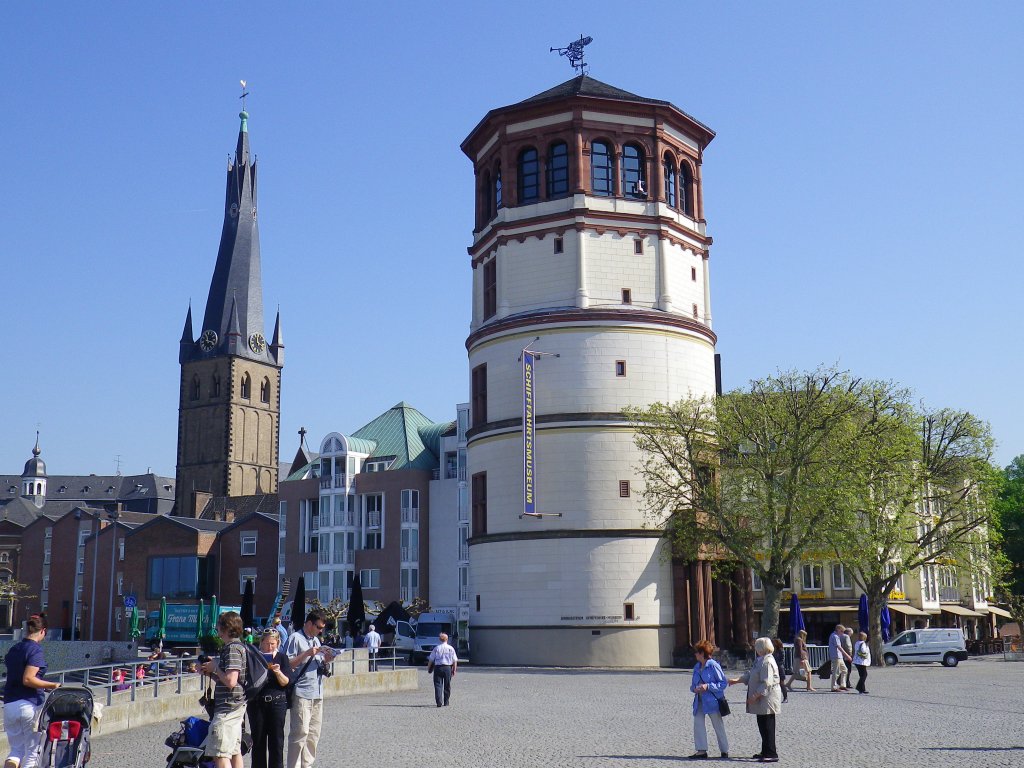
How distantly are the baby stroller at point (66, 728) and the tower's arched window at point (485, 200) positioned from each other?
3906 cm

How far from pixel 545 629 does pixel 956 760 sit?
1133 inches

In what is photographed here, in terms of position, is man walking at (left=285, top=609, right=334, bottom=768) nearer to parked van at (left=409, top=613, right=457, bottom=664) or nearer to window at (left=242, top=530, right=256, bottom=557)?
parked van at (left=409, top=613, right=457, bottom=664)

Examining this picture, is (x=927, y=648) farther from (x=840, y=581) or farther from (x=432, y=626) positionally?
(x=432, y=626)

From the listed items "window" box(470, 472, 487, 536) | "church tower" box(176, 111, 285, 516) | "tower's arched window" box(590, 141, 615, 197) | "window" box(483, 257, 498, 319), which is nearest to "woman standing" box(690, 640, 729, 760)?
"window" box(470, 472, 487, 536)

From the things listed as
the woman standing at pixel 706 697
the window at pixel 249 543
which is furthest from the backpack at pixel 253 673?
the window at pixel 249 543

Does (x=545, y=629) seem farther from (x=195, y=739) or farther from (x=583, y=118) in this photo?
(x=195, y=739)

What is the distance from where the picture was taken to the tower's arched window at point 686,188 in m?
49.8

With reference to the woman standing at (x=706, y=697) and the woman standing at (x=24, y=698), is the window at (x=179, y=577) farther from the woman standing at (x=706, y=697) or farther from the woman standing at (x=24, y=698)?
the woman standing at (x=24, y=698)

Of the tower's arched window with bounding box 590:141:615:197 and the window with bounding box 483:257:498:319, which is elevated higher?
the tower's arched window with bounding box 590:141:615:197

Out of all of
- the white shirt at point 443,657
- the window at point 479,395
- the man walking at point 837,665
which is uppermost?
the window at point 479,395

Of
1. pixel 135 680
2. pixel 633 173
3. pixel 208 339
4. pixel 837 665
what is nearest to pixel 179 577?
pixel 633 173

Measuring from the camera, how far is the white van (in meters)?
46.3

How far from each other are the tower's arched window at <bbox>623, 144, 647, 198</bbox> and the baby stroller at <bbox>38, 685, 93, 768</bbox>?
37464mm

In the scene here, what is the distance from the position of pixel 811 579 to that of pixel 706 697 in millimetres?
52517
